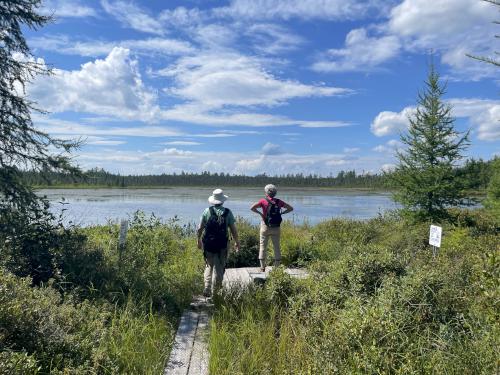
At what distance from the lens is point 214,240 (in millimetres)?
7148

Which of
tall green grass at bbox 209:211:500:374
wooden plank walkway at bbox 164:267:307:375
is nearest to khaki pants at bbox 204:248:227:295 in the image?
wooden plank walkway at bbox 164:267:307:375

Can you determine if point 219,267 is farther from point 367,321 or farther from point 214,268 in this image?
point 367,321

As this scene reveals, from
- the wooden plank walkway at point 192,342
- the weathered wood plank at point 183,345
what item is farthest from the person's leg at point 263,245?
the weathered wood plank at point 183,345

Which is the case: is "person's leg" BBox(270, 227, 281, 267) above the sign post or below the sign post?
below

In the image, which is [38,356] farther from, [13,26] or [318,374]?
[13,26]

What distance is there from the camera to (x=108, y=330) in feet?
17.1

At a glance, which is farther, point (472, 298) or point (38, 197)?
point (38, 197)

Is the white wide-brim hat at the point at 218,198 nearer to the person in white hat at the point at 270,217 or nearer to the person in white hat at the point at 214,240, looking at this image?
the person in white hat at the point at 214,240

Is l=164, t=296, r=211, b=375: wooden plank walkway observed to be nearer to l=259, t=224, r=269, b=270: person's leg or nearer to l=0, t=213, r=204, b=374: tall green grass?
l=0, t=213, r=204, b=374: tall green grass

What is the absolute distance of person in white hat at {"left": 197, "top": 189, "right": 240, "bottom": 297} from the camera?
23.5ft

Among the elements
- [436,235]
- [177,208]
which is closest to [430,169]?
[436,235]

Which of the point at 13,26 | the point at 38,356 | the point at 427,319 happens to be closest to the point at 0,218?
the point at 13,26

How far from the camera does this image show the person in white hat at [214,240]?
23.5 feet

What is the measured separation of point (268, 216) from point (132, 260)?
2862mm
